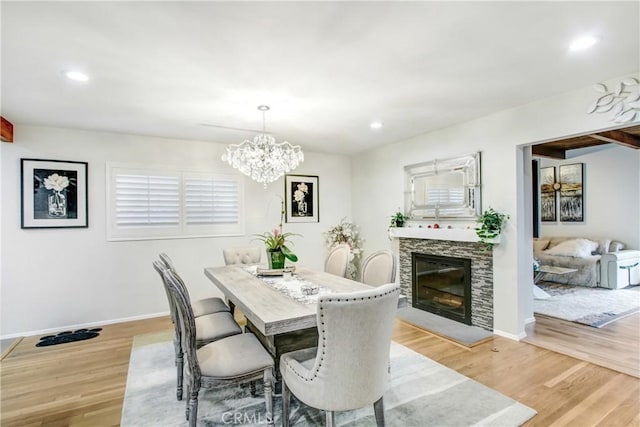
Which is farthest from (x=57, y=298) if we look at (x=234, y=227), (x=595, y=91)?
(x=595, y=91)

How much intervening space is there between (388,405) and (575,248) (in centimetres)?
573

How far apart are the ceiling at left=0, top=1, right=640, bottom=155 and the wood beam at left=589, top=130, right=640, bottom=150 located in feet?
7.96

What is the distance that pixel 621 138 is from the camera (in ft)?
15.7

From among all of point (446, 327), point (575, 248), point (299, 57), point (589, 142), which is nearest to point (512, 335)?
point (446, 327)

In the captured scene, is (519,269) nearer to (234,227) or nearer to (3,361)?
(234,227)

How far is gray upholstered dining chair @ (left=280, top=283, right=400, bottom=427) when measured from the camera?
1.48 meters

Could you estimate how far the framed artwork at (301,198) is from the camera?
5379 millimetres


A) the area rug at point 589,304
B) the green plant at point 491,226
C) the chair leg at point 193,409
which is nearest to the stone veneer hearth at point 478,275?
the green plant at point 491,226

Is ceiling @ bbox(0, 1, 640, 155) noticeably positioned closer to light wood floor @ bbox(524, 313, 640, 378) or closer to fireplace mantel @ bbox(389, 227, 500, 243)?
fireplace mantel @ bbox(389, 227, 500, 243)

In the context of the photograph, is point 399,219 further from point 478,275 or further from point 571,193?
point 571,193

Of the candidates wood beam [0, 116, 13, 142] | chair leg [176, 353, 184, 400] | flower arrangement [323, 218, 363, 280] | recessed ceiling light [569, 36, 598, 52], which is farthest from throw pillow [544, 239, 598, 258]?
wood beam [0, 116, 13, 142]

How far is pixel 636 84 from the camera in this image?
251 cm

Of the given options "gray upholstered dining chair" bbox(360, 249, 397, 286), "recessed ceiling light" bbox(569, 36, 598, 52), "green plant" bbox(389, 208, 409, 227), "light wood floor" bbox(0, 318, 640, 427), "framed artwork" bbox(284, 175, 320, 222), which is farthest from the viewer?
"framed artwork" bbox(284, 175, 320, 222)

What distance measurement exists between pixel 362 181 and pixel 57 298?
4726 millimetres
